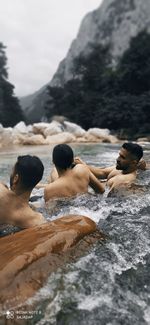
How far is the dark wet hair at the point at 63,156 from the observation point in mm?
5347

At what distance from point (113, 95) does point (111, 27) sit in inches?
1349

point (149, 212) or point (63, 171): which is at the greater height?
point (63, 171)

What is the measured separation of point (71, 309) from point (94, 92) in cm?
3751

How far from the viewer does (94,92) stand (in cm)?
3947

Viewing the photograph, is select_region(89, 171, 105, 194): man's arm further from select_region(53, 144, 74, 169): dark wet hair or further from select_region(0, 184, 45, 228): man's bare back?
select_region(0, 184, 45, 228): man's bare back

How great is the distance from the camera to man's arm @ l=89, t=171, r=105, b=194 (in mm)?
6309

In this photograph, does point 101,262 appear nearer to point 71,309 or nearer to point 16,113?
point 71,309

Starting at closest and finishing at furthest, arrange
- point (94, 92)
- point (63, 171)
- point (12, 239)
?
point (12, 239), point (63, 171), point (94, 92)

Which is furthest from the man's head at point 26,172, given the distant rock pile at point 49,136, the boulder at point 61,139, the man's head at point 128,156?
the boulder at point 61,139

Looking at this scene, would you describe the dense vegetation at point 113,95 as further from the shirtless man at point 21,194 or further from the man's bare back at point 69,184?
the shirtless man at point 21,194

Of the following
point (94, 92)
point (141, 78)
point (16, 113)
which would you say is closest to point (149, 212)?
point (141, 78)

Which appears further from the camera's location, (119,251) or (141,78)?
(141,78)

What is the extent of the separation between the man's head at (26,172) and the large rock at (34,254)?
0.50m

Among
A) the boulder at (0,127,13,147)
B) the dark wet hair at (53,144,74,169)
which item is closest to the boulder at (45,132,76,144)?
the boulder at (0,127,13,147)
